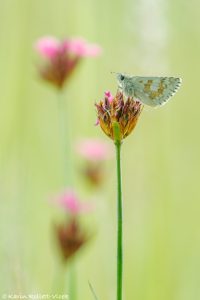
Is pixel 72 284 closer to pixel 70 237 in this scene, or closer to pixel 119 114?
pixel 70 237

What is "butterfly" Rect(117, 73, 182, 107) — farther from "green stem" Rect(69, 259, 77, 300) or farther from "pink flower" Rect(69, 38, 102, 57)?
"pink flower" Rect(69, 38, 102, 57)

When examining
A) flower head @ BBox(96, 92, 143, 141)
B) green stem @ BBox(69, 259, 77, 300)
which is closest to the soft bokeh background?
green stem @ BBox(69, 259, 77, 300)

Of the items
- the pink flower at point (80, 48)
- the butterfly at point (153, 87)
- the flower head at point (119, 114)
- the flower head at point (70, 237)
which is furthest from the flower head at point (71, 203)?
the pink flower at point (80, 48)

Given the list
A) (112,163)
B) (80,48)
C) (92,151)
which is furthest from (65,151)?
(112,163)

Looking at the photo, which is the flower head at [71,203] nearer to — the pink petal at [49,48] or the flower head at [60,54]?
the flower head at [60,54]

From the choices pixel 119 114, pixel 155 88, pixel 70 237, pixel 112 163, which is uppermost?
pixel 155 88

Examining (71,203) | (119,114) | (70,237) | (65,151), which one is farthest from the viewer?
(65,151)

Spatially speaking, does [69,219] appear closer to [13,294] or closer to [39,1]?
[13,294]
